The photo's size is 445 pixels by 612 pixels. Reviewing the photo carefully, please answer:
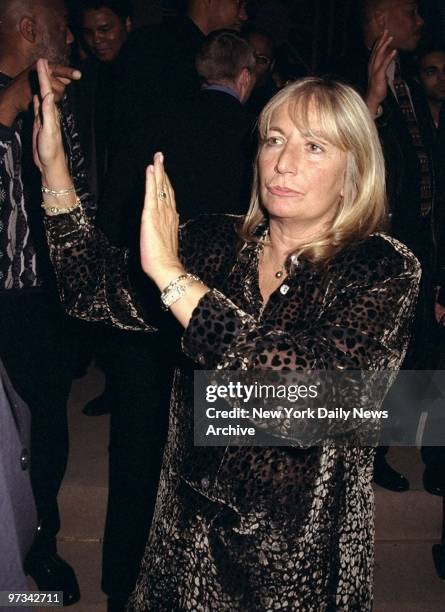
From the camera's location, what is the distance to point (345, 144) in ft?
4.39

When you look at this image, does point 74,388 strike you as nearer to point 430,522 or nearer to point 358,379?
point 430,522

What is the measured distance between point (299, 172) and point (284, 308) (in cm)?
27

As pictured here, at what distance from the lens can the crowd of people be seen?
124 cm

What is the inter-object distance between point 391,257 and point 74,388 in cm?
251

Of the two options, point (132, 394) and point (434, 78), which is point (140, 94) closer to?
point (132, 394)

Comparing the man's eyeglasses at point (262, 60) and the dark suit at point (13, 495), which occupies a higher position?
the man's eyeglasses at point (262, 60)

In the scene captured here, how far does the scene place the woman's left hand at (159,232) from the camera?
1.15 m

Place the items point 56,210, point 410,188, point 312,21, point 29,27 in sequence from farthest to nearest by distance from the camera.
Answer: point 312,21 → point 410,188 → point 29,27 → point 56,210

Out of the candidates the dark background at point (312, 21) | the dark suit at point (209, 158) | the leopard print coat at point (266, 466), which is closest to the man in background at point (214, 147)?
the dark suit at point (209, 158)

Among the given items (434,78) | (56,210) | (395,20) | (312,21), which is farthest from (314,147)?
(312,21)

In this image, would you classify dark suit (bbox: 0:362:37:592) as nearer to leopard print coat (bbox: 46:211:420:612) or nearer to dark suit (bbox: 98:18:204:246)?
leopard print coat (bbox: 46:211:420:612)

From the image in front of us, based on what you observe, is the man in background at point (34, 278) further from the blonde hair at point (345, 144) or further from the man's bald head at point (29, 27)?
the blonde hair at point (345, 144)

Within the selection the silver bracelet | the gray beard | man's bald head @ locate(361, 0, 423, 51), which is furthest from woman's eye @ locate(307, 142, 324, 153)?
Result: man's bald head @ locate(361, 0, 423, 51)

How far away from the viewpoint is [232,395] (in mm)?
1118
